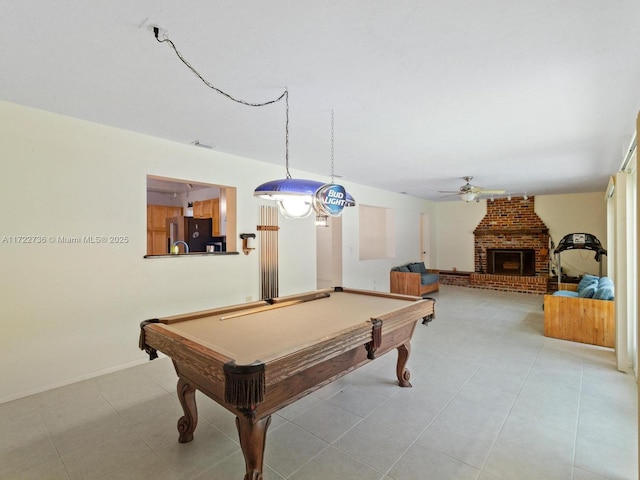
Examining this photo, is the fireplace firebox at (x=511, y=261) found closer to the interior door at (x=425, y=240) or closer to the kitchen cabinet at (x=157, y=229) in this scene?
the interior door at (x=425, y=240)

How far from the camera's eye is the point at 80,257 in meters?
3.17

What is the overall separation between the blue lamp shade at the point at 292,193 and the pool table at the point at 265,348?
86 cm

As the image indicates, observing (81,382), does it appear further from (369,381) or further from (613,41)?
(613,41)

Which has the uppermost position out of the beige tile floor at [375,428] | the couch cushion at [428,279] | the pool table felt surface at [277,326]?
the pool table felt surface at [277,326]

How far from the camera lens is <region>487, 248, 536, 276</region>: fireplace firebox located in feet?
28.4

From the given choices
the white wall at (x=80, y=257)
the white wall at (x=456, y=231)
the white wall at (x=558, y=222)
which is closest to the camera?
the white wall at (x=80, y=257)

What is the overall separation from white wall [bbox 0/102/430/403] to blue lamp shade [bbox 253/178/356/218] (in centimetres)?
192

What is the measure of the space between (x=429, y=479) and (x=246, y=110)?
3030 millimetres

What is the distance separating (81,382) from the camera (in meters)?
3.15

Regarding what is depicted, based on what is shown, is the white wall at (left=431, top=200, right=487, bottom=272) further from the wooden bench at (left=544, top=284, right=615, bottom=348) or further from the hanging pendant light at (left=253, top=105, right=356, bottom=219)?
the hanging pendant light at (left=253, top=105, right=356, bottom=219)

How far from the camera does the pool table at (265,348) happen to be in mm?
1583

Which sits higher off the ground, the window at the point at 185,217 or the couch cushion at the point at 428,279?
the window at the point at 185,217

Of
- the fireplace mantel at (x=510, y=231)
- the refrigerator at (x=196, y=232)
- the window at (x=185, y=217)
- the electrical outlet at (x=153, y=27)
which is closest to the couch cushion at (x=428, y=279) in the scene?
the fireplace mantel at (x=510, y=231)

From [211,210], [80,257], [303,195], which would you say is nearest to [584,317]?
[303,195]
